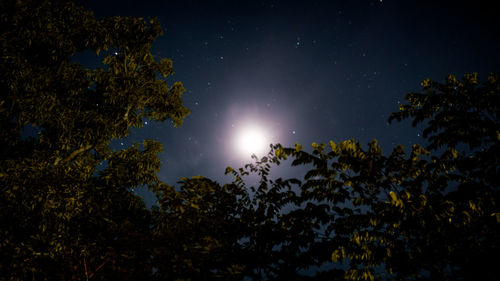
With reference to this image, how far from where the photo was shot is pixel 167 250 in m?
3.26

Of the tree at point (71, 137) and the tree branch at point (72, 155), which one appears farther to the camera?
the tree branch at point (72, 155)

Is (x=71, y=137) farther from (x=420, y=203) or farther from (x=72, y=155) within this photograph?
(x=420, y=203)

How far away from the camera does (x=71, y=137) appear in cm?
713

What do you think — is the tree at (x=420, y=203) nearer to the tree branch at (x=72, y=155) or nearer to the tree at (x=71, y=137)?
the tree at (x=71, y=137)

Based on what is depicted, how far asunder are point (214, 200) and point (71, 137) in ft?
20.2

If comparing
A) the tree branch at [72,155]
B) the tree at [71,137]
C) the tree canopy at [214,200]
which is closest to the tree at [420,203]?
the tree canopy at [214,200]

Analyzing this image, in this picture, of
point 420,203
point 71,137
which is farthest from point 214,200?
point 71,137

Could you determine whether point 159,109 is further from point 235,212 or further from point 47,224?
point 235,212

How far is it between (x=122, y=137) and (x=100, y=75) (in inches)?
97.5

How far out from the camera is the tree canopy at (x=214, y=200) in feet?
9.40

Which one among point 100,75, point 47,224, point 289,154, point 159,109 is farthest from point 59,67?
point 289,154

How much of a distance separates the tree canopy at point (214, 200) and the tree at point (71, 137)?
0.04 metres

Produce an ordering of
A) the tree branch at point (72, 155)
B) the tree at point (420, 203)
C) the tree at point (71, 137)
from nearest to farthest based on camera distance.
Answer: the tree at point (420, 203), the tree at point (71, 137), the tree branch at point (72, 155)

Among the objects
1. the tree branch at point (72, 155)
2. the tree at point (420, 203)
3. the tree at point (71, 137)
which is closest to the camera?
the tree at point (420, 203)
